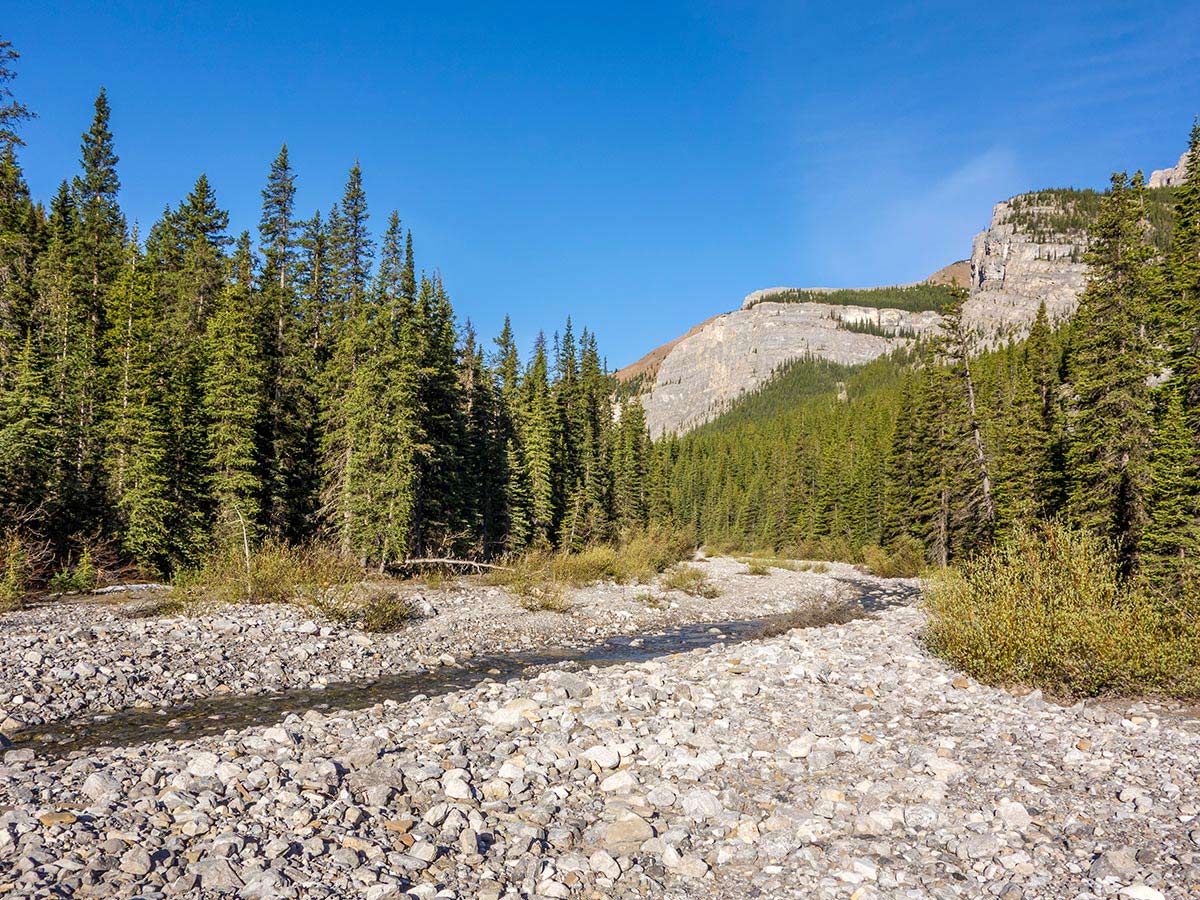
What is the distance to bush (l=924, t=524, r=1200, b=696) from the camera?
8773mm

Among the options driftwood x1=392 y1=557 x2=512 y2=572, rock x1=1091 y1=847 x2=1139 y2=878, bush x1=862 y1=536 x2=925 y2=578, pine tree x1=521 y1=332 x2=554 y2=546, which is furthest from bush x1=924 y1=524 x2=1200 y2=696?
bush x1=862 y1=536 x2=925 y2=578

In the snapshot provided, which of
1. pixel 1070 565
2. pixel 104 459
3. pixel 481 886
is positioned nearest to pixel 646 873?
pixel 481 886

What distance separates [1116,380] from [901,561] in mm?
27717

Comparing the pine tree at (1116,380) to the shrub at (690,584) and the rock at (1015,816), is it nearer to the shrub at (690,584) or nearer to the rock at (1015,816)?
the shrub at (690,584)

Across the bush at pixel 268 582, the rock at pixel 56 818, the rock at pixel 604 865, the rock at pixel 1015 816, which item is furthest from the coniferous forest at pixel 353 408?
the rock at pixel 56 818

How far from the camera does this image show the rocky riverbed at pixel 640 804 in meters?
4.77

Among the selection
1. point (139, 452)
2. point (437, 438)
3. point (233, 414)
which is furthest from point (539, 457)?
point (139, 452)

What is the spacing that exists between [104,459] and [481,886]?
27.6 m

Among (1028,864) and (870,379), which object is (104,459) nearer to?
(1028,864)

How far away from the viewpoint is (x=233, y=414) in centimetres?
2503

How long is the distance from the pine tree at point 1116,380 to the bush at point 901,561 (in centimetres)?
2171

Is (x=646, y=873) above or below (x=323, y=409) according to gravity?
below

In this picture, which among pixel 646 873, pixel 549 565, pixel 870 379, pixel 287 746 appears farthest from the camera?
pixel 870 379

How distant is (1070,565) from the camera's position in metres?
10.7
